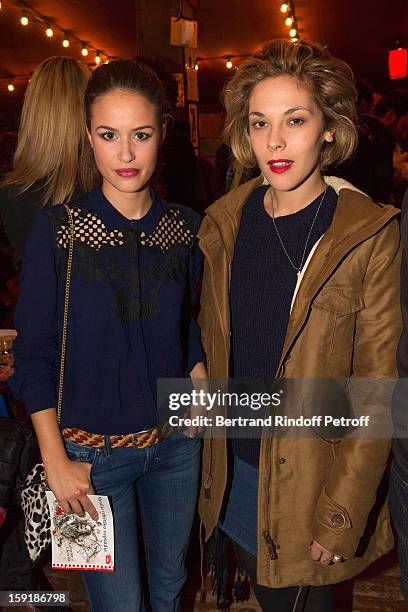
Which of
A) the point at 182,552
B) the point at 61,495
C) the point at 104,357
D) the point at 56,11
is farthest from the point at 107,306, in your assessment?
the point at 56,11

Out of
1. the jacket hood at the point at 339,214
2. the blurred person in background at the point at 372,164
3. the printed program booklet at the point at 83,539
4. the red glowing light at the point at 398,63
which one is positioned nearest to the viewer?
the jacket hood at the point at 339,214

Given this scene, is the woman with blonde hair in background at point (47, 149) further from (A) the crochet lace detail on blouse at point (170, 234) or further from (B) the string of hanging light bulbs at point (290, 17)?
(B) the string of hanging light bulbs at point (290, 17)

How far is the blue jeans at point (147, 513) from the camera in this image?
1.43 metres

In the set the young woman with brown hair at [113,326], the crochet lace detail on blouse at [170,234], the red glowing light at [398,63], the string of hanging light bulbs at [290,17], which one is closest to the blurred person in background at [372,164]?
the crochet lace detail on blouse at [170,234]

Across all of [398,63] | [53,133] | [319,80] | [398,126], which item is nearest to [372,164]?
[398,126]

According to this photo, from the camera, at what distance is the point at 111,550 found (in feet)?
4.64

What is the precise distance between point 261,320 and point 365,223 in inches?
13.5

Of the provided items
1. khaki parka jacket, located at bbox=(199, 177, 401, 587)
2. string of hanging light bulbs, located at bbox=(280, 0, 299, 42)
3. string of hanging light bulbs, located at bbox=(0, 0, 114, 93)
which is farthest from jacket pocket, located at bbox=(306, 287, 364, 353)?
string of hanging light bulbs, located at bbox=(0, 0, 114, 93)

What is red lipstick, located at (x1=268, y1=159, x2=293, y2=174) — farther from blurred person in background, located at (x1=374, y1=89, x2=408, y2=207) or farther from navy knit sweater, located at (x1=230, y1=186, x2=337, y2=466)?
blurred person in background, located at (x1=374, y1=89, x2=408, y2=207)

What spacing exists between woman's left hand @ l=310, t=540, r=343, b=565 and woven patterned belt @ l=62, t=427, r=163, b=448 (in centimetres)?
46

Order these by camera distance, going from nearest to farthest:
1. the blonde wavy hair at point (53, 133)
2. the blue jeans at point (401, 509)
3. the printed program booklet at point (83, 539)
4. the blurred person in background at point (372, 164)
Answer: the blue jeans at point (401, 509), the printed program booklet at point (83, 539), the blonde wavy hair at point (53, 133), the blurred person in background at point (372, 164)

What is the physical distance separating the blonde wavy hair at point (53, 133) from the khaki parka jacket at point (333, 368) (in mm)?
582

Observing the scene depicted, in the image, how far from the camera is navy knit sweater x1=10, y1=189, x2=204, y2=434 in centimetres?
134

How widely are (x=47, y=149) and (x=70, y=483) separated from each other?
102 centimetres
